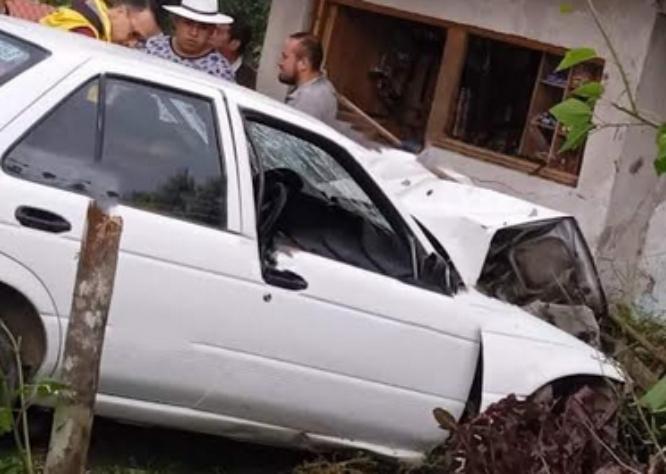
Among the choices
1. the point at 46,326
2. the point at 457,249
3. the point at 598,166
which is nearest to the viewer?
the point at 46,326

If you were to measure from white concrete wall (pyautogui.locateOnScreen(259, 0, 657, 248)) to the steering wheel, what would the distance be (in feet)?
12.7

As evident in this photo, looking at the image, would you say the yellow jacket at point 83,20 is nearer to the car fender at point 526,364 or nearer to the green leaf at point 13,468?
the car fender at point 526,364

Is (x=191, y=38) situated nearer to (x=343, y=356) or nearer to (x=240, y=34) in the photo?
(x=240, y=34)

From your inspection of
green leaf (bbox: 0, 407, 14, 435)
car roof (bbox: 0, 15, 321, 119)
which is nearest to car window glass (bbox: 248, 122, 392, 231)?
car roof (bbox: 0, 15, 321, 119)

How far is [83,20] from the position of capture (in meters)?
8.30

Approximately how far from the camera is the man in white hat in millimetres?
8578

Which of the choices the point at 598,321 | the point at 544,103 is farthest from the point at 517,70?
the point at 598,321

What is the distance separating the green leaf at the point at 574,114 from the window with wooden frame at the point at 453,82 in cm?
623

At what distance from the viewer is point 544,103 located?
10.6 metres

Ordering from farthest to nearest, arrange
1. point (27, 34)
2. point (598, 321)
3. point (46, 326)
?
1. point (598, 321)
2. point (27, 34)
3. point (46, 326)

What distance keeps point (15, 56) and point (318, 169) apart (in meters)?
1.42

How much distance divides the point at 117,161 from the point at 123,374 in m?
0.81

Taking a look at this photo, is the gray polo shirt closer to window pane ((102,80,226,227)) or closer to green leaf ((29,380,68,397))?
window pane ((102,80,226,227))

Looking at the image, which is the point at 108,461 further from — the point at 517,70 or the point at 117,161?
the point at 517,70
